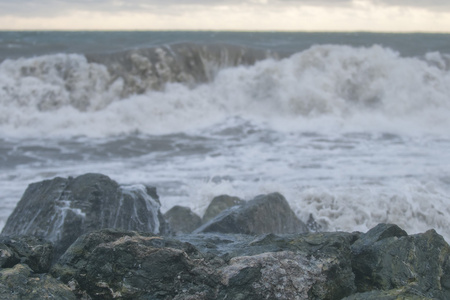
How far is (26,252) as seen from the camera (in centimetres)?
320

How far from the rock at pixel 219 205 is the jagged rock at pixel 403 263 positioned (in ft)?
10.1

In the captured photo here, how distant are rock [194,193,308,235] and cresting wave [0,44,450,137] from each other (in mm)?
8499

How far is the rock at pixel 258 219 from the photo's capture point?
4805mm

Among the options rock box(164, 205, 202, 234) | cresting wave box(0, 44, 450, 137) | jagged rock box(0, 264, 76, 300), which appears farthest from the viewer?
cresting wave box(0, 44, 450, 137)

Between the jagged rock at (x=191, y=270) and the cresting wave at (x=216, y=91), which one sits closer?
the jagged rock at (x=191, y=270)

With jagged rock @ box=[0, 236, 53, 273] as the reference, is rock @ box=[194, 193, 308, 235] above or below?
below

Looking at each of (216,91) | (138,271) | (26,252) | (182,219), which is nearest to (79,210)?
(26,252)

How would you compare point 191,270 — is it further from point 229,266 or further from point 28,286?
point 28,286

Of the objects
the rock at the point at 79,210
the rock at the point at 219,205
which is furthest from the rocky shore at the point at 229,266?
the rock at the point at 219,205

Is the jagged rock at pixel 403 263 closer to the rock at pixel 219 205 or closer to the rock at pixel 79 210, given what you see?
the rock at pixel 79 210

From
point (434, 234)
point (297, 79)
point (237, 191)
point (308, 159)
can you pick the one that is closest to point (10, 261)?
point (434, 234)

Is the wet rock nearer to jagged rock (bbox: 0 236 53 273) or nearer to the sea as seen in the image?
jagged rock (bbox: 0 236 53 273)

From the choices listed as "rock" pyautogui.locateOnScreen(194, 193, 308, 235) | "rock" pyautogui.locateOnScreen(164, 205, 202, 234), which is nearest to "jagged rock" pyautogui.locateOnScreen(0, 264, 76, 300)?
"rock" pyautogui.locateOnScreen(194, 193, 308, 235)

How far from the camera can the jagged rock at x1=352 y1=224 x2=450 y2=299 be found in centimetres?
315
